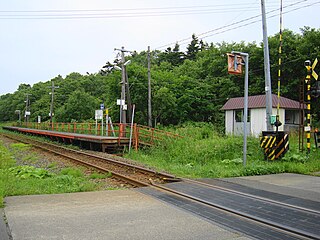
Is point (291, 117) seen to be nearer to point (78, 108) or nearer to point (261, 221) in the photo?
point (261, 221)

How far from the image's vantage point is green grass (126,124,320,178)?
9898mm

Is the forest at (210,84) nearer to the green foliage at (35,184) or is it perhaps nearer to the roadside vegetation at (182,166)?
the roadside vegetation at (182,166)

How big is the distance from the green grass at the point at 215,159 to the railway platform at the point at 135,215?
2.17m

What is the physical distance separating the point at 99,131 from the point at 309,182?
15.6m

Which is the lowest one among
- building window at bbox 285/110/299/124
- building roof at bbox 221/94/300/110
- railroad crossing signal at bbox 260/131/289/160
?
railroad crossing signal at bbox 260/131/289/160

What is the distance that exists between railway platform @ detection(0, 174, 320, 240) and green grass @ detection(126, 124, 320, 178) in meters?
2.17

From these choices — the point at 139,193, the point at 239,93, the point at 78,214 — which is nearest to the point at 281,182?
the point at 139,193

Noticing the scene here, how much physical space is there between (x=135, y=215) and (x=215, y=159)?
763 centimetres

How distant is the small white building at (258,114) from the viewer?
23.6m

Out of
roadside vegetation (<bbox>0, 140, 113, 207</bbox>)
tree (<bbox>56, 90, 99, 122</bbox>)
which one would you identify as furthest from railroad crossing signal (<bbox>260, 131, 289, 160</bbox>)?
tree (<bbox>56, 90, 99, 122</bbox>)

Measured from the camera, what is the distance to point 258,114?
2402cm

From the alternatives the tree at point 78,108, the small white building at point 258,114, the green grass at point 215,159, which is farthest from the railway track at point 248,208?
the tree at point 78,108

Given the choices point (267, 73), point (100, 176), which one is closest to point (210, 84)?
point (267, 73)

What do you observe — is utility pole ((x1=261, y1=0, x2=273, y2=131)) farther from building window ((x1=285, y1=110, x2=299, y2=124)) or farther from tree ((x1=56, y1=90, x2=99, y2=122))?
tree ((x1=56, y1=90, x2=99, y2=122))
